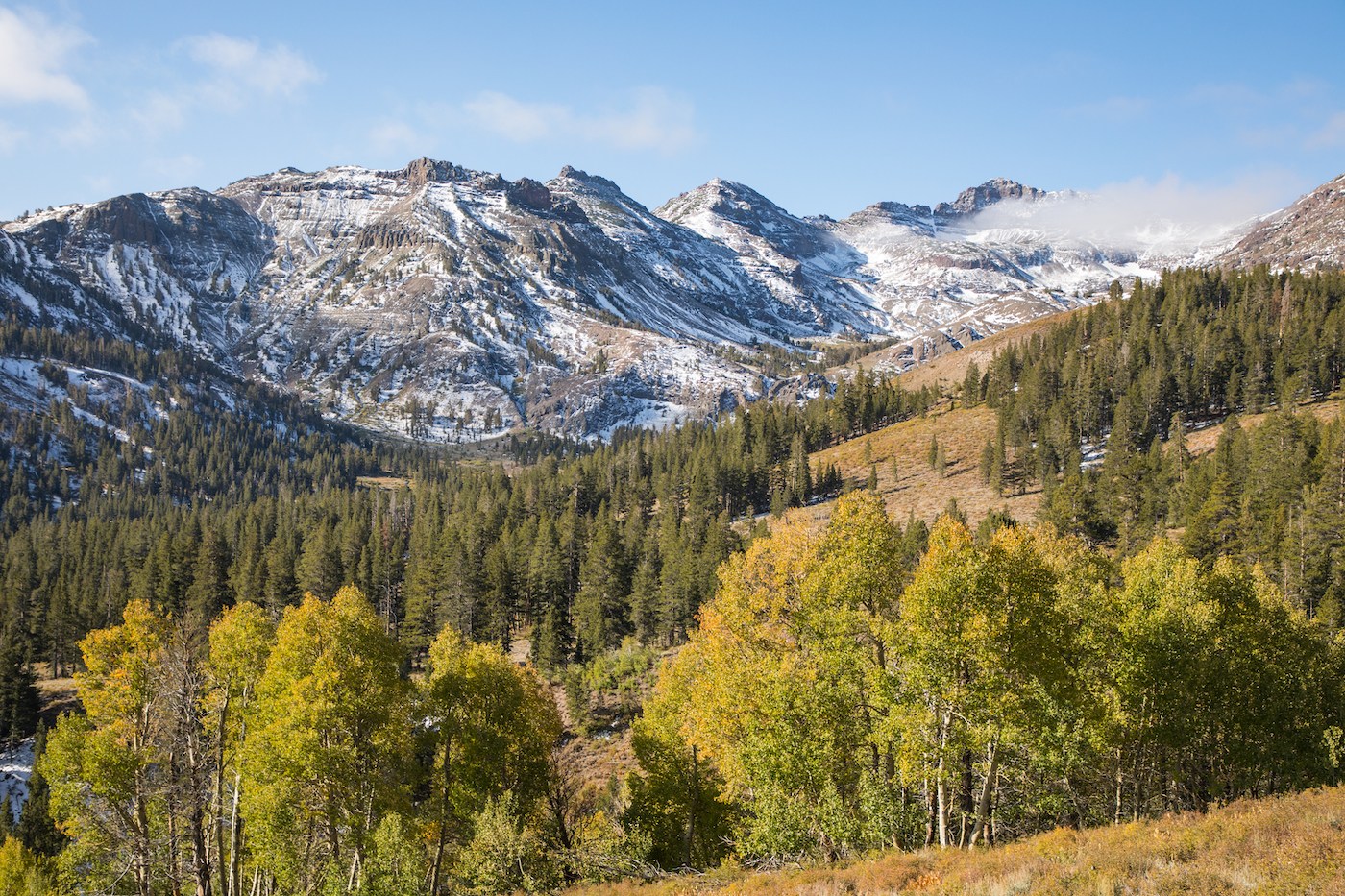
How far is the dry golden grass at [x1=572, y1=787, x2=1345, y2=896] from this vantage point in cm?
1257

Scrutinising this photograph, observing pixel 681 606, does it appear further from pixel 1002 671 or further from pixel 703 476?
pixel 1002 671

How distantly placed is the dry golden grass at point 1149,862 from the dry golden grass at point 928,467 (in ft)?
235

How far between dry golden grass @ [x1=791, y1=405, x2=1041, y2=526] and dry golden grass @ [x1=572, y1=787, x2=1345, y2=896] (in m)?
71.5

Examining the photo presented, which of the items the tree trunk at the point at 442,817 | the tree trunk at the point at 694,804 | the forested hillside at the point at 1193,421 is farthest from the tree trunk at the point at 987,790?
the forested hillside at the point at 1193,421

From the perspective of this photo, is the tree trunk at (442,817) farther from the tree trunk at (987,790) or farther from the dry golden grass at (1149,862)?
the tree trunk at (987,790)

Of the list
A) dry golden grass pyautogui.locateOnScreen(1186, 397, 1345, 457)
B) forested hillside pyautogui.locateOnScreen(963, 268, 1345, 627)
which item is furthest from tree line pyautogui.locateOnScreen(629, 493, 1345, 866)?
dry golden grass pyautogui.locateOnScreen(1186, 397, 1345, 457)

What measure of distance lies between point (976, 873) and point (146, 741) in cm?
2689

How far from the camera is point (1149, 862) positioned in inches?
555

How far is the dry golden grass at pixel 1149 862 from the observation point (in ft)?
41.2

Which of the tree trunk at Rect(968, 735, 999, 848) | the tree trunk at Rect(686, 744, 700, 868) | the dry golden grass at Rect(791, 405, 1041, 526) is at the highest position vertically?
the dry golden grass at Rect(791, 405, 1041, 526)

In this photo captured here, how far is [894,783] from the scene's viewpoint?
23000 millimetres

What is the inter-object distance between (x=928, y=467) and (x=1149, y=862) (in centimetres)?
11982

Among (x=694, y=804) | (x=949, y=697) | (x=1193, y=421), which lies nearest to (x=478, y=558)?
(x=694, y=804)

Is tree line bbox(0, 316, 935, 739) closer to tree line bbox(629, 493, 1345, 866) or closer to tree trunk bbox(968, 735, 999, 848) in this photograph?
tree line bbox(629, 493, 1345, 866)
